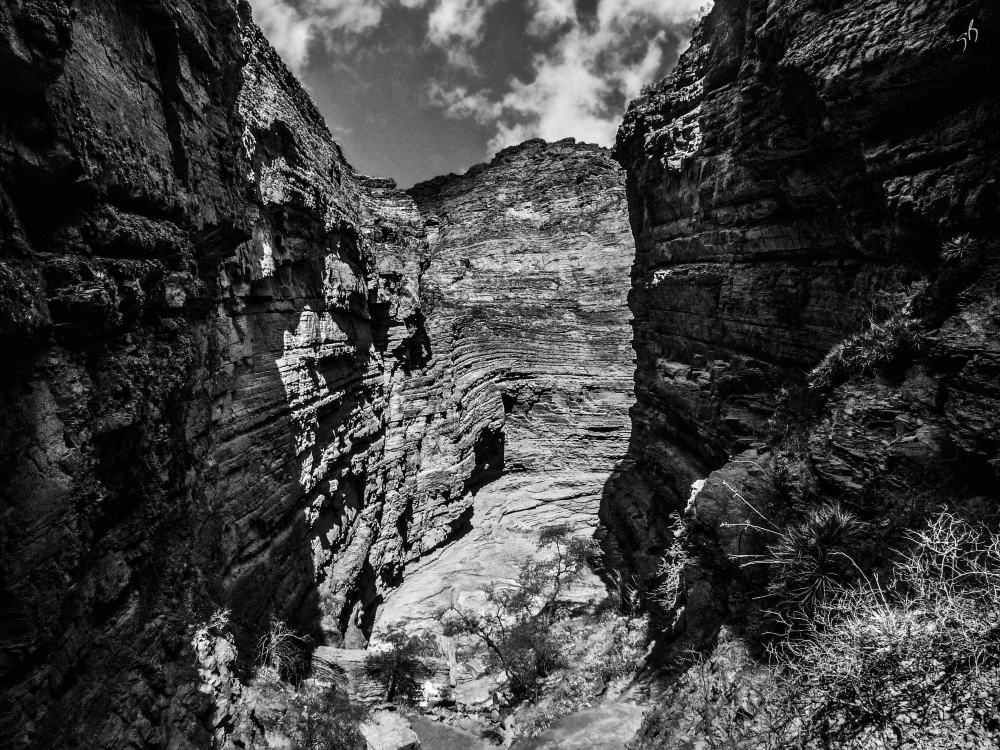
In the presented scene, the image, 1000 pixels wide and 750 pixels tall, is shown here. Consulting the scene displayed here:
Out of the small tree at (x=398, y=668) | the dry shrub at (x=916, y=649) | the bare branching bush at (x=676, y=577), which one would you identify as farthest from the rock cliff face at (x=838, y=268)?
the small tree at (x=398, y=668)

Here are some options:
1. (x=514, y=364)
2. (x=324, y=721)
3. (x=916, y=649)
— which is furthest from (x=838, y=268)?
(x=514, y=364)

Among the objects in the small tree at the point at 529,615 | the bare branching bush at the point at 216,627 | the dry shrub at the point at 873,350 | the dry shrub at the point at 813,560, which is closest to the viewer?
the dry shrub at the point at 813,560

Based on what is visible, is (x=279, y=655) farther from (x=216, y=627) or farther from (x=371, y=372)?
(x=371, y=372)

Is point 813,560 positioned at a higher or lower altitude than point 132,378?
lower

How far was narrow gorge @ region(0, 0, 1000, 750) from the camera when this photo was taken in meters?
3.58

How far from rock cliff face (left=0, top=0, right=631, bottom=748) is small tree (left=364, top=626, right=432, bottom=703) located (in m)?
0.90

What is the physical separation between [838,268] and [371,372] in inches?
464

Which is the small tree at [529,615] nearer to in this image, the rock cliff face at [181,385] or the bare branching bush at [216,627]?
the rock cliff face at [181,385]

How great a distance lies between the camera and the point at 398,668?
11188 millimetres

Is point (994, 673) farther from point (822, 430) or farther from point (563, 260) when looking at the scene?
point (563, 260)

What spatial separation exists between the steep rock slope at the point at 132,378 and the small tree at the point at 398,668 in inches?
77.3

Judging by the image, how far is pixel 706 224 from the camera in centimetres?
1087

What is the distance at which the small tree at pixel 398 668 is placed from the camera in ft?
33.9

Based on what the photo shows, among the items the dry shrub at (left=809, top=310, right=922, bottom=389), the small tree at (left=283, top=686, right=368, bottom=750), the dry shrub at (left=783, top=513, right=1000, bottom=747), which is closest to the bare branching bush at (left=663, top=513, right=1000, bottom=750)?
the dry shrub at (left=783, top=513, right=1000, bottom=747)
